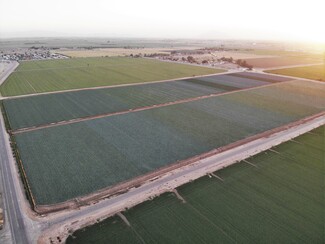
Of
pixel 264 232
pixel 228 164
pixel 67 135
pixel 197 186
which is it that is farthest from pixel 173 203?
pixel 67 135

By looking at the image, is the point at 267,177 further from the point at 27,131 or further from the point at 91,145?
the point at 27,131

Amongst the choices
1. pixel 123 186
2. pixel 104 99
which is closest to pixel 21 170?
pixel 123 186

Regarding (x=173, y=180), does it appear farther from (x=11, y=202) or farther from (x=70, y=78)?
(x=70, y=78)

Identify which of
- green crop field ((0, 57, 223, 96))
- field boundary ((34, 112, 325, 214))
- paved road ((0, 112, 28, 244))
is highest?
green crop field ((0, 57, 223, 96))

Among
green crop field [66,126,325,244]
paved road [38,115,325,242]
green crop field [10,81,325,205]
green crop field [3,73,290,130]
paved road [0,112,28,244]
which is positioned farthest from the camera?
green crop field [3,73,290,130]

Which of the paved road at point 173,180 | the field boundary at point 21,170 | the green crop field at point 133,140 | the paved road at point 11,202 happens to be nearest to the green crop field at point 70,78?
the field boundary at point 21,170

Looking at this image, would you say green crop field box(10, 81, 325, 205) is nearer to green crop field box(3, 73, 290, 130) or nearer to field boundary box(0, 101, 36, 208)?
field boundary box(0, 101, 36, 208)

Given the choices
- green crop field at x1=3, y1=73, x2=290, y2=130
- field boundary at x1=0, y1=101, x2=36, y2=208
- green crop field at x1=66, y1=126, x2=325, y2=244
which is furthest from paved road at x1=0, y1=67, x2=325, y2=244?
green crop field at x1=3, y1=73, x2=290, y2=130

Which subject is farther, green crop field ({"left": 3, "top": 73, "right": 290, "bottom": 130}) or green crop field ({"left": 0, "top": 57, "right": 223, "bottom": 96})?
green crop field ({"left": 0, "top": 57, "right": 223, "bottom": 96})
